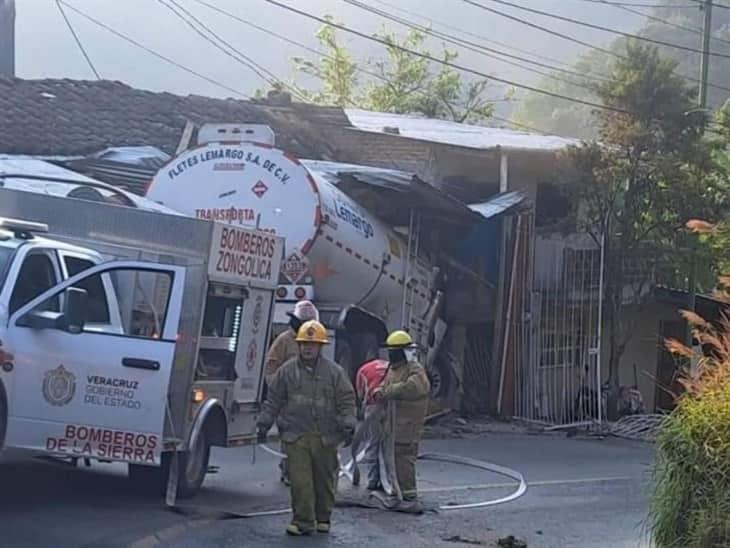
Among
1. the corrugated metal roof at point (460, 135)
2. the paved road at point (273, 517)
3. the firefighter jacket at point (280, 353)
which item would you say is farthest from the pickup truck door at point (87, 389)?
the corrugated metal roof at point (460, 135)

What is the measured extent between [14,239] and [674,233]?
61.4ft

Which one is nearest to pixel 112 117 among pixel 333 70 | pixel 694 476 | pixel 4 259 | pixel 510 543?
pixel 4 259

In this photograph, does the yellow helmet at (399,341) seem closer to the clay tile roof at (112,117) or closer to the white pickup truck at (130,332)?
the white pickup truck at (130,332)

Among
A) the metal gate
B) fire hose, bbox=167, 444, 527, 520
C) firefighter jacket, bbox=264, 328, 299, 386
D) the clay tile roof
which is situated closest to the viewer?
fire hose, bbox=167, 444, 527, 520

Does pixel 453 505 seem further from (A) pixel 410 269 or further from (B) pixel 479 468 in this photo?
(A) pixel 410 269

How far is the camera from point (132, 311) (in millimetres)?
11914

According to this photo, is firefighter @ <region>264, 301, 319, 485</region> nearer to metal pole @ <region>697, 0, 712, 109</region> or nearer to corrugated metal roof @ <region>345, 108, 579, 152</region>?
corrugated metal roof @ <region>345, 108, 579, 152</region>

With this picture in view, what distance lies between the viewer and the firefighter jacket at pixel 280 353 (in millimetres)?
13281

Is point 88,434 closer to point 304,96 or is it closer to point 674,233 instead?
point 674,233

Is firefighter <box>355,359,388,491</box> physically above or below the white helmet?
below

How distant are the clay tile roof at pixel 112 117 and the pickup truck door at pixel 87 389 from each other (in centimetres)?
1251

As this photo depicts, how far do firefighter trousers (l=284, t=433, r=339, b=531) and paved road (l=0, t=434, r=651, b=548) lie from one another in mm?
211

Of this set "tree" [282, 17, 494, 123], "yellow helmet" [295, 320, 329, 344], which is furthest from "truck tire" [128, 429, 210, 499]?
"tree" [282, 17, 494, 123]

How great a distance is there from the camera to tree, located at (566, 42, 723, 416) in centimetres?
2712
